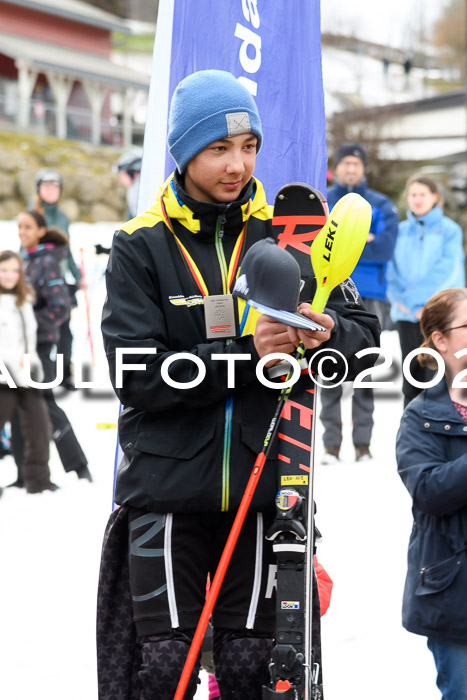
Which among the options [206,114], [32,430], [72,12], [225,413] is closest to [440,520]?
[225,413]

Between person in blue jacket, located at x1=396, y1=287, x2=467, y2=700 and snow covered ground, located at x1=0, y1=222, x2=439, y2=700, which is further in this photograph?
snow covered ground, located at x1=0, y1=222, x2=439, y2=700

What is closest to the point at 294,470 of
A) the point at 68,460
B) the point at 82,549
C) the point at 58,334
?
the point at 82,549

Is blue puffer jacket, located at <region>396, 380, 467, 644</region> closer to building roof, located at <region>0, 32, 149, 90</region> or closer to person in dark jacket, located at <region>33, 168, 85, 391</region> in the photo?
person in dark jacket, located at <region>33, 168, 85, 391</region>

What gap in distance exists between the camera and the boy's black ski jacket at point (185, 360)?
226 centimetres

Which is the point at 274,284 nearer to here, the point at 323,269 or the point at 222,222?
the point at 323,269

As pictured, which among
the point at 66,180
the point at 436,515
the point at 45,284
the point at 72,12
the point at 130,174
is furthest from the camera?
the point at 72,12

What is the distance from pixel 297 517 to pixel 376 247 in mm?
5468

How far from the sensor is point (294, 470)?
229 centimetres

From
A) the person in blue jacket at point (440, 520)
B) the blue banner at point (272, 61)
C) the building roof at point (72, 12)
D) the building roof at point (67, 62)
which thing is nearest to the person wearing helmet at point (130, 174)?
the blue banner at point (272, 61)

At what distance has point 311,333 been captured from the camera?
2.14 m

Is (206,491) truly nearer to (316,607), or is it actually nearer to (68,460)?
(316,607)

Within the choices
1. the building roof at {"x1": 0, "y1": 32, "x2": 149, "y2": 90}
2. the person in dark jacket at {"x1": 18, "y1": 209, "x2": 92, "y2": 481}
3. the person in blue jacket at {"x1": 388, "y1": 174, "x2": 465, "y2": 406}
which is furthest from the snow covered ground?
the building roof at {"x1": 0, "y1": 32, "x2": 149, "y2": 90}

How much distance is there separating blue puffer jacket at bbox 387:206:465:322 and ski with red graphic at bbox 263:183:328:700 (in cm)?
552

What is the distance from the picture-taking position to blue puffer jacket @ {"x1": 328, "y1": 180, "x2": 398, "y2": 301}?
750 centimetres
